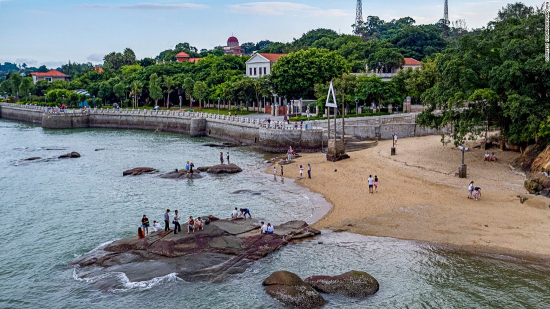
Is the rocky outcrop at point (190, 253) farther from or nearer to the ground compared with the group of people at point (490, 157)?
nearer to the ground

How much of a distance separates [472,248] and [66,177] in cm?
3816

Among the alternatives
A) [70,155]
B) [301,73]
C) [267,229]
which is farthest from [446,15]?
[267,229]

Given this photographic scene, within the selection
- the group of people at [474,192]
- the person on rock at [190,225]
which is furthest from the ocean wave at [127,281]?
the group of people at [474,192]

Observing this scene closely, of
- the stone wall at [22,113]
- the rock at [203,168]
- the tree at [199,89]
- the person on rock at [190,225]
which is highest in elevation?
the tree at [199,89]

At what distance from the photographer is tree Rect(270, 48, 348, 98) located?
3204 inches

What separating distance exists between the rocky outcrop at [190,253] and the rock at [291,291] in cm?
260

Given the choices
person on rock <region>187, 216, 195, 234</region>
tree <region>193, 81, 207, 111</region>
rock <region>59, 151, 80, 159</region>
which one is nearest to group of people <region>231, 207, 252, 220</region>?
person on rock <region>187, 216, 195, 234</region>

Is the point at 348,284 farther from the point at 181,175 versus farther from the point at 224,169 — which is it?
the point at 181,175

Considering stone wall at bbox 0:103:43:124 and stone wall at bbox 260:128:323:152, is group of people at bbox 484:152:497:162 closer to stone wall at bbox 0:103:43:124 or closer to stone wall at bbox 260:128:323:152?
stone wall at bbox 260:128:323:152

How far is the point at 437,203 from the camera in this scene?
34.2 m

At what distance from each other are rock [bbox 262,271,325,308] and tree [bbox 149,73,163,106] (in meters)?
91.4

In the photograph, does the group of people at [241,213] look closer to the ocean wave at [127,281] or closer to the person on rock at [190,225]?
the person on rock at [190,225]

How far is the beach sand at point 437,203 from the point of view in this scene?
28188 mm

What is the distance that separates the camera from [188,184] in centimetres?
4509
